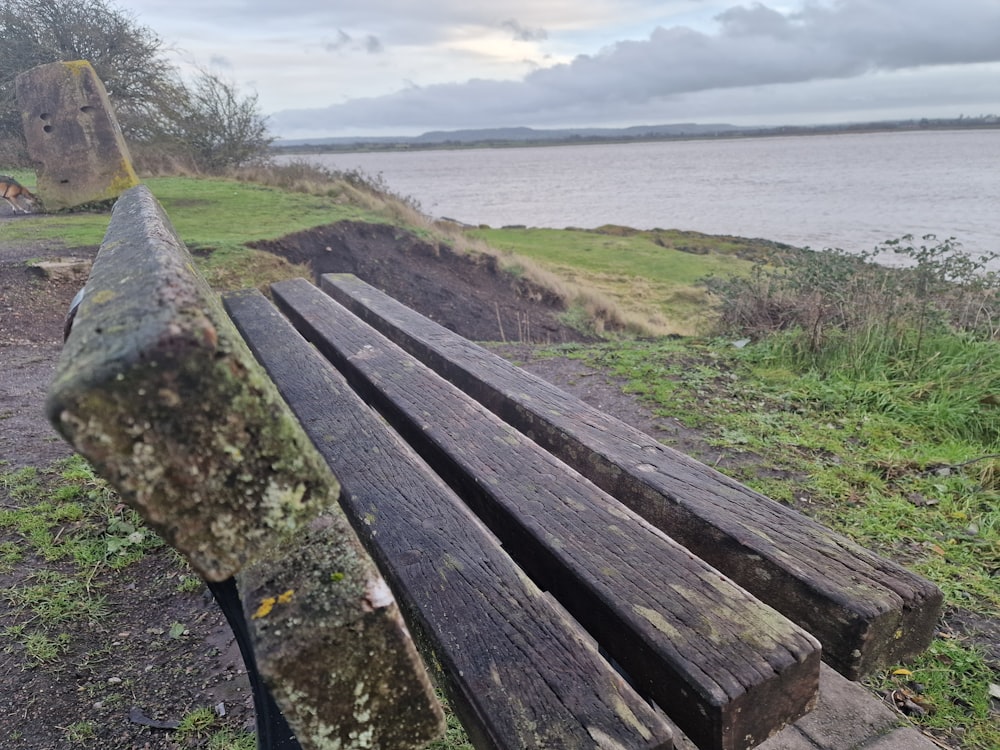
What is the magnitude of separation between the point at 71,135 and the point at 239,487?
38.1 ft

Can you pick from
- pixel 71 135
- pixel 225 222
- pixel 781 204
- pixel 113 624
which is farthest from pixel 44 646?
pixel 781 204

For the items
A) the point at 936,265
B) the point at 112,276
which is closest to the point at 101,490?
the point at 112,276

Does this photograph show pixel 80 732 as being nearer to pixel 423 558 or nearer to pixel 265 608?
pixel 423 558

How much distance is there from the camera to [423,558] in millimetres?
1312

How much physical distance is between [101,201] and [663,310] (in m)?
10.9

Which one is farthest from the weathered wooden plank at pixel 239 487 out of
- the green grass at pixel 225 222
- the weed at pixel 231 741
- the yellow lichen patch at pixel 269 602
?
the green grass at pixel 225 222

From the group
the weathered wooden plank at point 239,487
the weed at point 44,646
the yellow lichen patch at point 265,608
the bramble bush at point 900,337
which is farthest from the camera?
the bramble bush at point 900,337

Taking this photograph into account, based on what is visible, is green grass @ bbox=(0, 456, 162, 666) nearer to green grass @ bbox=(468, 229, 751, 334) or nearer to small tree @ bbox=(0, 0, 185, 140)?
green grass @ bbox=(468, 229, 751, 334)

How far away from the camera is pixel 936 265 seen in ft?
21.6

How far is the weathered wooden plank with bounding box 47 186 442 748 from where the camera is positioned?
62 centimetres

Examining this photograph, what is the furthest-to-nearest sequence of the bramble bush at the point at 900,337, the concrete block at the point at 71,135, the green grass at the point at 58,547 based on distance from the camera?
the concrete block at the point at 71,135 < the bramble bush at the point at 900,337 < the green grass at the point at 58,547

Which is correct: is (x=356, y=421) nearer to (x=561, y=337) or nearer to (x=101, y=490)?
(x=101, y=490)

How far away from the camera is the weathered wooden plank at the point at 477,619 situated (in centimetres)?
97

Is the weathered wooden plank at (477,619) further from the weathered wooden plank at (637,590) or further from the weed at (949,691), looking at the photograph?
the weed at (949,691)
